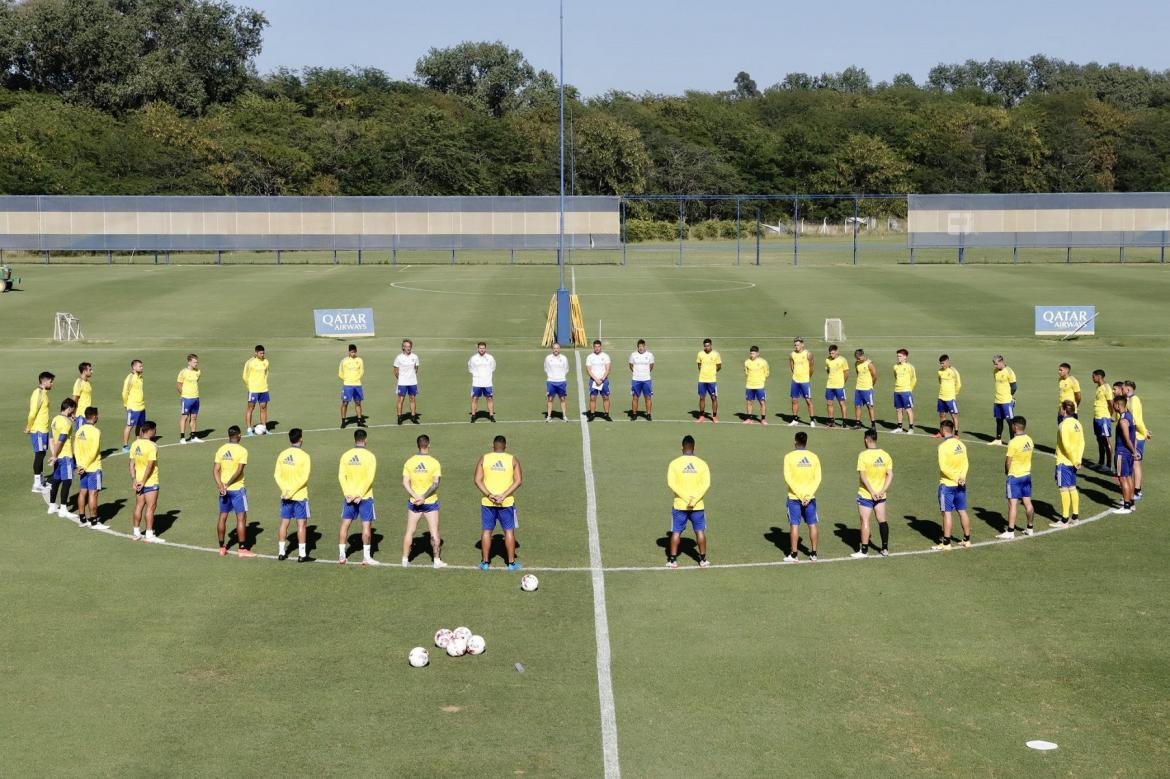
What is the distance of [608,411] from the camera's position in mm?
32219

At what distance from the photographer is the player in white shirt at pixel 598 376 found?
31328 mm

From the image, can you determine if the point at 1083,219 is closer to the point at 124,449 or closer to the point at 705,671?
the point at 124,449

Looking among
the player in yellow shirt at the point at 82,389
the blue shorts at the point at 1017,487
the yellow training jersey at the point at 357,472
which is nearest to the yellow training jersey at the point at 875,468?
the blue shorts at the point at 1017,487

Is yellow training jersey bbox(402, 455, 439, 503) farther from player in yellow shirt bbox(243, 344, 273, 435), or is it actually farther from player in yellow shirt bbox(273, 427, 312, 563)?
player in yellow shirt bbox(243, 344, 273, 435)

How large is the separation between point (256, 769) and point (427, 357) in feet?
102

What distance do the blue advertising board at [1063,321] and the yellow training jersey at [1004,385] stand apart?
18.6 metres

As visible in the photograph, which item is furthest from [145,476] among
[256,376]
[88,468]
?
[256,376]

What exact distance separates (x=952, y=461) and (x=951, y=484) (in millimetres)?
387

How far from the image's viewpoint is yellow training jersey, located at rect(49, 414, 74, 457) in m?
22.6

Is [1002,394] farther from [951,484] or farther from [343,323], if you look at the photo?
[343,323]

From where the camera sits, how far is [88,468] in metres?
21.5

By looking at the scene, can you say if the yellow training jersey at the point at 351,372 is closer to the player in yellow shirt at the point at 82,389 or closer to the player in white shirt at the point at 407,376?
the player in white shirt at the point at 407,376

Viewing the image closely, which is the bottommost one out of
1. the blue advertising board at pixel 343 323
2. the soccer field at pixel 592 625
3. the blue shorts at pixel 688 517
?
the soccer field at pixel 592 625

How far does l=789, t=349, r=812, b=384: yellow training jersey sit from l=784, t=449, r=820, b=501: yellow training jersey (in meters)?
11.8
